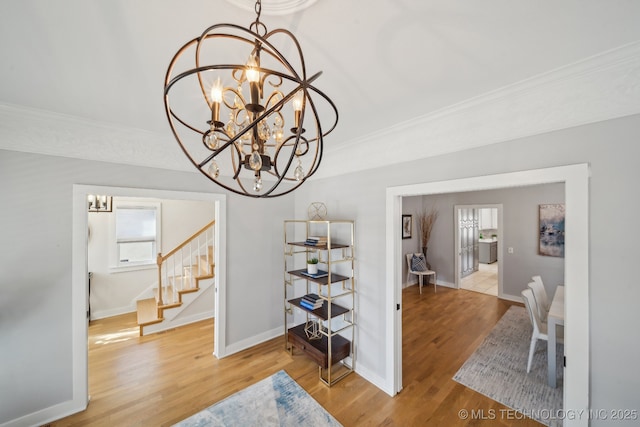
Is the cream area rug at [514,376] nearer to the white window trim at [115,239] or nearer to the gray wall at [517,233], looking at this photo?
the gray wall at [517,233]

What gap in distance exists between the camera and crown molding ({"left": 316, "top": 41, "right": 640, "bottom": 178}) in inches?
54.0

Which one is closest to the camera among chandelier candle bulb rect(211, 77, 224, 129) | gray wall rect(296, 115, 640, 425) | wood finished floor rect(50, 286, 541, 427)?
chandelier candle bulb rect(211, 77, 224, 129)

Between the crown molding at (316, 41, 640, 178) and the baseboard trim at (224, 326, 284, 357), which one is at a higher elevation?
the crown molding at (316, 41, 640, 178)

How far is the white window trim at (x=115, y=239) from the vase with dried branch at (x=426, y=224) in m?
5.97

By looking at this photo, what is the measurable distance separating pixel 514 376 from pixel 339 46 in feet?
12.1

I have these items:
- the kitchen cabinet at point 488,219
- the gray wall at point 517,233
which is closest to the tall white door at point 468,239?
the gray wall at point 517,233

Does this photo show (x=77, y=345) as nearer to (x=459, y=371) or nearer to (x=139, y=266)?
(x=139, y=266)

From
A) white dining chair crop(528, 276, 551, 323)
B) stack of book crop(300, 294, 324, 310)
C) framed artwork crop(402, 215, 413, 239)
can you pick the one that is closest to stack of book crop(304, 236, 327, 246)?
stack of book crop(300, 294, 324, 310)

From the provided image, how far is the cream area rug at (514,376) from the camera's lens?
7.47 ft

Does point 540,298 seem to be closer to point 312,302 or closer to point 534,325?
point 534,325

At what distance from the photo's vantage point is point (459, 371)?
2793 mm

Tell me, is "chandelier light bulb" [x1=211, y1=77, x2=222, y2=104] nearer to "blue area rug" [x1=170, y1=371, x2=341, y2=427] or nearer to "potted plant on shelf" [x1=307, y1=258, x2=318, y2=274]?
"blue area rug" [x1=170, y1=371, x2=341, y2=427]

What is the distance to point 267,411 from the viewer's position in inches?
47.7

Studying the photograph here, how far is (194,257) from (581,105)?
577 centimetres
